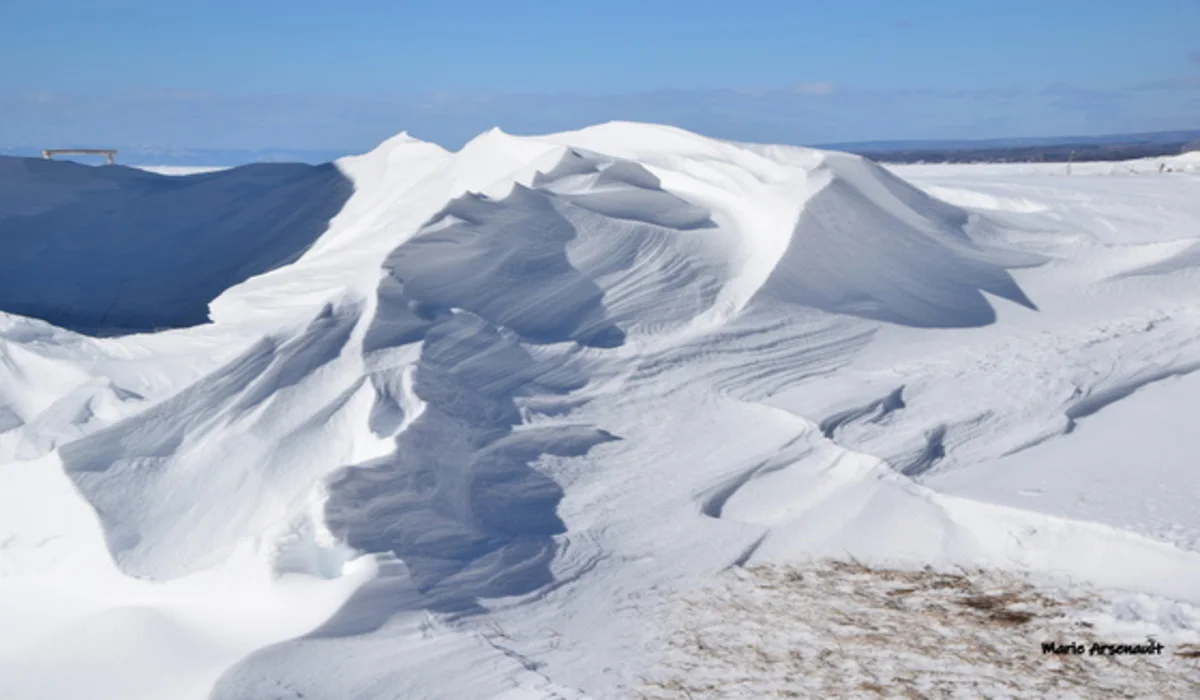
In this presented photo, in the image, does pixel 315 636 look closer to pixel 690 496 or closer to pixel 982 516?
pixel 690 496

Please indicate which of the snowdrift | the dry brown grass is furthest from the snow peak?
the snowdrift

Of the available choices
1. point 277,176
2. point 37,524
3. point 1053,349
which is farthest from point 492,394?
point 277,176

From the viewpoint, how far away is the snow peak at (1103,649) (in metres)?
3.01

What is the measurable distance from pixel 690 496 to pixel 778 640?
3.32ft

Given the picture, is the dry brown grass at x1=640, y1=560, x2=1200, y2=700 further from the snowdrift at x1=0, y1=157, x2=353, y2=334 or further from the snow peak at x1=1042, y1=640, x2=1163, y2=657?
Result: the snowdrift at x1=0, y1=157, x2=353, y2=334

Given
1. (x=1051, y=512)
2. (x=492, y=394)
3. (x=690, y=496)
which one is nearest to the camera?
(x=1051, y=512)

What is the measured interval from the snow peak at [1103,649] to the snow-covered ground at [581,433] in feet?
0.24

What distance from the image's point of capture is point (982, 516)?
3.90 m

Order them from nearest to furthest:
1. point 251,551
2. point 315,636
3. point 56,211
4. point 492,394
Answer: point 315,636
point 251,551
point 492,394
point 56,211

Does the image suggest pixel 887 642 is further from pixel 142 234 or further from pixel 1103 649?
pixel 142 234

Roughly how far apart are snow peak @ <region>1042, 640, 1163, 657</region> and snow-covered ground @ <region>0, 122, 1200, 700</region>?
0.24 feet

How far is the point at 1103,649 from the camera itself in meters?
3.04

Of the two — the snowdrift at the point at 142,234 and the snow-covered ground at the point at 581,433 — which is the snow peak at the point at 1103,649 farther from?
the snowdrift at the point at 142,234

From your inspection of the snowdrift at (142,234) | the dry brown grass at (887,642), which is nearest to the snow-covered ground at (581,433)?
the dry brown grass at (887,642)
